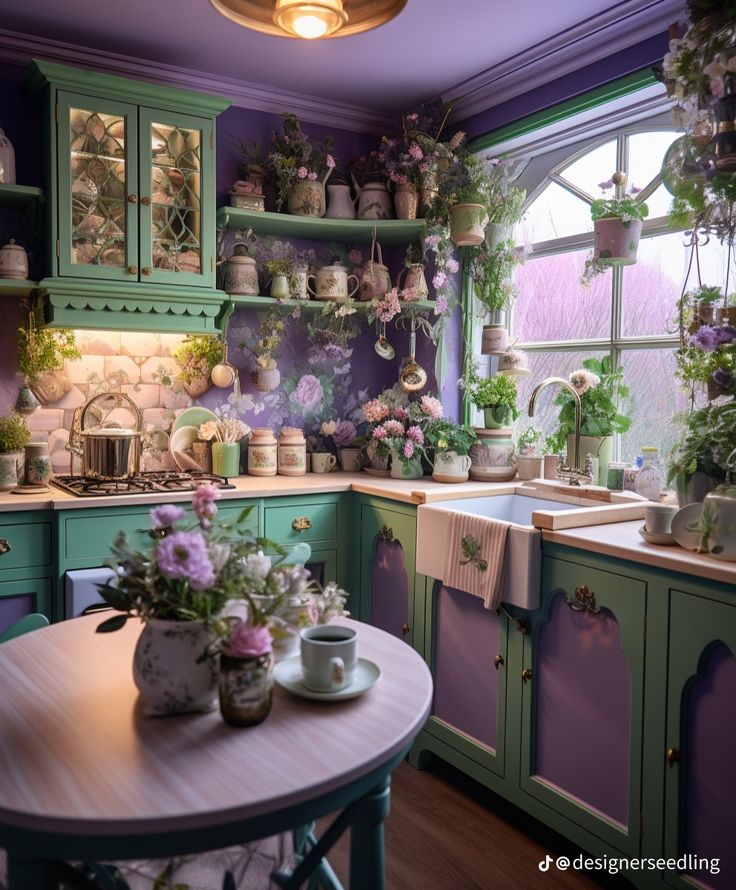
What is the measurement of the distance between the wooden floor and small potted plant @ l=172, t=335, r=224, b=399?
1.83 m

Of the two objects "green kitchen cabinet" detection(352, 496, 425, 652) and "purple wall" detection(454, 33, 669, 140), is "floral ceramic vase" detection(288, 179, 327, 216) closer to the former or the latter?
"purple wall" detection(454, 33, 669, 140)

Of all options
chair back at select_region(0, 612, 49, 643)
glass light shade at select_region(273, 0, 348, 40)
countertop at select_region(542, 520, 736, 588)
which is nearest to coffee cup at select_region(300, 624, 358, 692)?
chair back at select_region(0, 612, 49, 643)

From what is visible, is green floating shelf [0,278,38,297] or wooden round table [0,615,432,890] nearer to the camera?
wooden round table [0,615,432,890]

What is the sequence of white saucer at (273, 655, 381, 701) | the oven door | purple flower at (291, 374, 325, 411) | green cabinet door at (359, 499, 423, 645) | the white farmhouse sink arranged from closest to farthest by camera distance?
white saucer at (273, 655, 381, 701) < the white farmhouse sink < the oven door < green cabinet door at (359, 499, 423, 645) < purple flower at (291, 374, 325, 411)

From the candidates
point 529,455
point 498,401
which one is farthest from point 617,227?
point 529,455

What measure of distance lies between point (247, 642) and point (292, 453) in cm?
231

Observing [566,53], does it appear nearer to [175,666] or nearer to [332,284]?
[332,284]

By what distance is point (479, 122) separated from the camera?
138 inches

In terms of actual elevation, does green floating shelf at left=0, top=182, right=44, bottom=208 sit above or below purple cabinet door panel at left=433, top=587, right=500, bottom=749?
above

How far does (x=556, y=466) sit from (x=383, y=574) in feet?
2.67

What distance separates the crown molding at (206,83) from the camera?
10.0 ft

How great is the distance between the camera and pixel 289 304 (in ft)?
11.4

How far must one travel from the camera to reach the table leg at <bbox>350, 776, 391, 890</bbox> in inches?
51.3

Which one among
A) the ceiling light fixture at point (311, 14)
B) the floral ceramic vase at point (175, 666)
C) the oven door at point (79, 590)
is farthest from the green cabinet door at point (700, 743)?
the oven door at point (79, 590)
